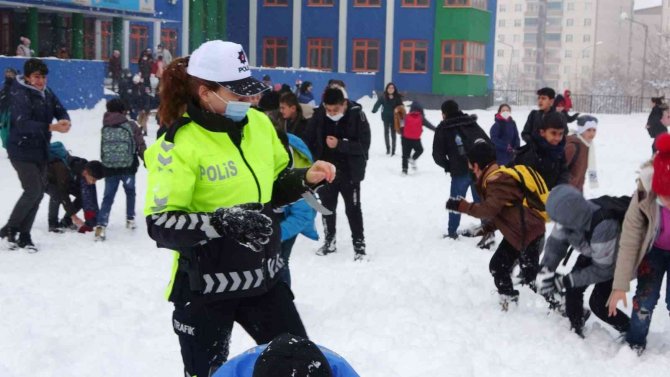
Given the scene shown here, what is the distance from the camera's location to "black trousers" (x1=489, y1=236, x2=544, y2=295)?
6965mm

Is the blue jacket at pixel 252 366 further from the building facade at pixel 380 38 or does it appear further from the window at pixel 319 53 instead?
the window at pixel 319 53

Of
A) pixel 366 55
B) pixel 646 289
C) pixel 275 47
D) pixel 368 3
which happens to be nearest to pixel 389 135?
pixel 646 289

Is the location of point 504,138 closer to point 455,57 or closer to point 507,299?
point 507,299

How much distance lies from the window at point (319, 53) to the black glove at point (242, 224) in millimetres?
43464

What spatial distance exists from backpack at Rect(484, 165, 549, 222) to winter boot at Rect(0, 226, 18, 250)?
5.23 meters

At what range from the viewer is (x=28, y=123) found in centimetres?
898

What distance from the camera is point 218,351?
12.3 feet

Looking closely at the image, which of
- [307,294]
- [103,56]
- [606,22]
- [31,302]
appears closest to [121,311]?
[31,302]

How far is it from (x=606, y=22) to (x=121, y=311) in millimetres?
132545

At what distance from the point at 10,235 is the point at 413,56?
3726 centimetres

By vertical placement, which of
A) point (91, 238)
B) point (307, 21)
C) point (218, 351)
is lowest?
point (91, 238)

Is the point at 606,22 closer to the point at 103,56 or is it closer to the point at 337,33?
the point at 337,33

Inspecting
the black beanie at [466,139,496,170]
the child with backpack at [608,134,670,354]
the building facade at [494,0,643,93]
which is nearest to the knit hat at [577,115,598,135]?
the black beanie at [466,139,496,170]

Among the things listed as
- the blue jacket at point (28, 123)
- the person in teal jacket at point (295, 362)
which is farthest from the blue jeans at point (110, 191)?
the person in teal jacket at point (295, 362)
